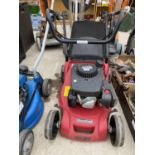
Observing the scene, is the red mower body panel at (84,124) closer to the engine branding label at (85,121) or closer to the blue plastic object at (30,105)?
the engine branding label at (85,121)

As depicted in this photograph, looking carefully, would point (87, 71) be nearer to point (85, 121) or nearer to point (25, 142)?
point (85, 121)

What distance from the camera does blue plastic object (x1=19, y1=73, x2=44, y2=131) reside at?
1133 millimetres

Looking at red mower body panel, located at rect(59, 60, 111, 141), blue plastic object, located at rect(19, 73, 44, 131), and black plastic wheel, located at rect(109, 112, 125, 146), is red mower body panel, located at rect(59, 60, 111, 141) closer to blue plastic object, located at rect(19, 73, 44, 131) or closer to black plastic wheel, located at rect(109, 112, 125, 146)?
black plastic wheel, located at rect(109, 112, 125, 146)

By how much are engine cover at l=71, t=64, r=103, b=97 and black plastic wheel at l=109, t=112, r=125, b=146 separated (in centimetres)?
24

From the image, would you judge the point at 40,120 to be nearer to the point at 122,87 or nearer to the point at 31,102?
the point at 31,102

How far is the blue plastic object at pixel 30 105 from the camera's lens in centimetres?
113

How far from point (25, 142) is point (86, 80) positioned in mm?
508

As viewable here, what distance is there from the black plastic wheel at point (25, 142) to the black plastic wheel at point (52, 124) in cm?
10

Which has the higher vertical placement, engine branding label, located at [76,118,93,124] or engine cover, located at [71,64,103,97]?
engine cover, located at [71,64,103,97]

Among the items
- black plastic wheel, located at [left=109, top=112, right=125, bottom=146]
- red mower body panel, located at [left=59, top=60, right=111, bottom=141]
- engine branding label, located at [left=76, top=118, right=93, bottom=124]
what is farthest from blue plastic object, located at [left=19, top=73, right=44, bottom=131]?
black plastic wheel, located at [left=109, top=112, right=125, bottom=146]

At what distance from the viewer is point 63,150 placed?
112 cm

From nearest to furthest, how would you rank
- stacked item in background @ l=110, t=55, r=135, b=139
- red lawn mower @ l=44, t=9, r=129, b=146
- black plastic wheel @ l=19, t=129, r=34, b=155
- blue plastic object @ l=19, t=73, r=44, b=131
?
black plastic wheel @ l=19, t=129, r=34, b=155 < red lawn mower @ l=44, t=9, r=129, b=146 < blue plastic object @ l=19, t=73, r=44, b=131 < stacked item in background @ l=110, t=55, r=135, b=139

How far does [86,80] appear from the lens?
1052mm

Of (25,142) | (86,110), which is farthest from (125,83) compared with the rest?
(25,142)
